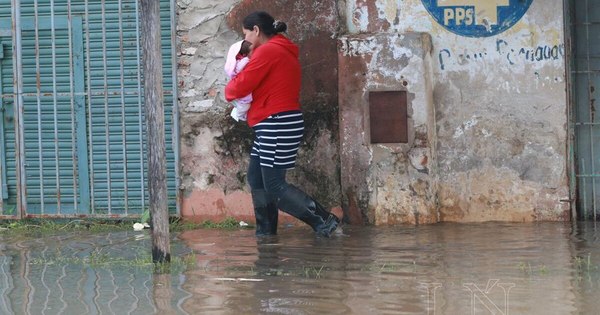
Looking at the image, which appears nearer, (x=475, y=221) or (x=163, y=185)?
(x=163, y=185)

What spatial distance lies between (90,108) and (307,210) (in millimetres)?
2128

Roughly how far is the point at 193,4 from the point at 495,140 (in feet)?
8.46

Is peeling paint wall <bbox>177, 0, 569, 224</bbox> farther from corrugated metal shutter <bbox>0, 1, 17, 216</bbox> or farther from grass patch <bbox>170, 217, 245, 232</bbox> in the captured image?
corrugated metal shutter <bbox>0, 1, 17, 216</bbox>

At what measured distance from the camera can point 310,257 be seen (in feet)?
23.6

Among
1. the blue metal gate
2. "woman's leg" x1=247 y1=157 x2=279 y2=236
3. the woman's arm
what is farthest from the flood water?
the woman's arm

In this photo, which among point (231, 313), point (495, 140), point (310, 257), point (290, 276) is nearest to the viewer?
point (231, 313)

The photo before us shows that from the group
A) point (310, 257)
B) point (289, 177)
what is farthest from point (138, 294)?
point (289, 177)

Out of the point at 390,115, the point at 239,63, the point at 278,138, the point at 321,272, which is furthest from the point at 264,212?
the point at 321,272

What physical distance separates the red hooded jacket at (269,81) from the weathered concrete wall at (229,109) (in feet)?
2.13

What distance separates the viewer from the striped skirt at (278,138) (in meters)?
8.04

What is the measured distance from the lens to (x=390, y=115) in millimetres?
8578

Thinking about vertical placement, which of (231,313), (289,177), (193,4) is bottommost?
(231,313)

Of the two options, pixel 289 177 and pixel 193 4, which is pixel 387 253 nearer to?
pixel 289 177

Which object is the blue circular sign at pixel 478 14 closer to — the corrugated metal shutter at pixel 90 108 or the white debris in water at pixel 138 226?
the corrugated metal shutter at pixel 90 108
